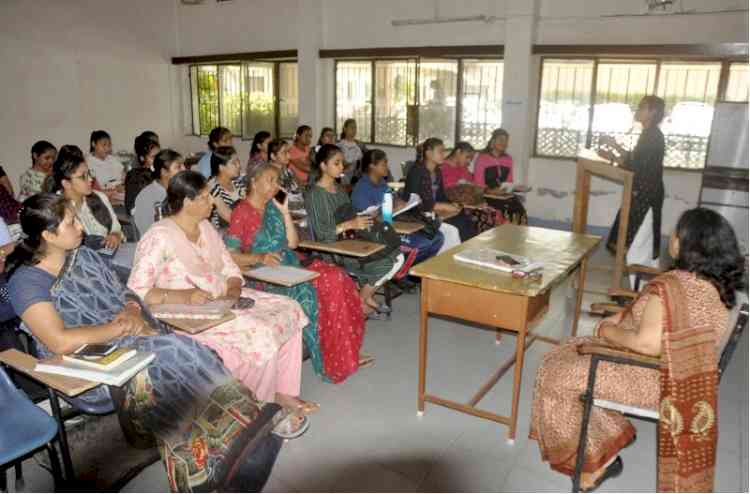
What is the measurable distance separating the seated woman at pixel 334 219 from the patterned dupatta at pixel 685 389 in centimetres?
212

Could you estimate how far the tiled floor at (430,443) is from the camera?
2.56 m

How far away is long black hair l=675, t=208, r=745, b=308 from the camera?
7.14ft

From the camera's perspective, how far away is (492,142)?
21.6ft

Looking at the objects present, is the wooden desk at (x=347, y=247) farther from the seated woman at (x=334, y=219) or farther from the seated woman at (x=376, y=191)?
the seated woman at (x=376, y=191)

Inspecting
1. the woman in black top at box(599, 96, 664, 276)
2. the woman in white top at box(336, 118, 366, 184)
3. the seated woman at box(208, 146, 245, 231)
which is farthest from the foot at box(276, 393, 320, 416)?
the woman in white top at box(336, 118, 366, 184)

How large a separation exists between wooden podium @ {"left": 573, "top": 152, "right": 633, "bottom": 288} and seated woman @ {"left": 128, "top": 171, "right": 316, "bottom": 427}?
2.38 m

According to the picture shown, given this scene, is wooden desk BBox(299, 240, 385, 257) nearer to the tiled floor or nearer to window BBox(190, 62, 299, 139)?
the tiled floor

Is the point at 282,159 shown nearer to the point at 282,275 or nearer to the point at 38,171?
the point at 38,171

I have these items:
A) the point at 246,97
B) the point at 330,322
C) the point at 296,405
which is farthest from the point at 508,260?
the point at 246,97

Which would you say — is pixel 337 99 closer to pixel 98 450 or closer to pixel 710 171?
pixel 710 171

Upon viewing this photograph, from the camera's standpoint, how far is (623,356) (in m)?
2.23

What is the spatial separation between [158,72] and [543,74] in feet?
23.7

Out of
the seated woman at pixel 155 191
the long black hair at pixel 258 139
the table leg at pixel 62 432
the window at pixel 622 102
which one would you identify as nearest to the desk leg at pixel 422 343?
the table leg at pixel 62 432

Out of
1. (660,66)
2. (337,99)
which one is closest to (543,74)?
(660,66)
